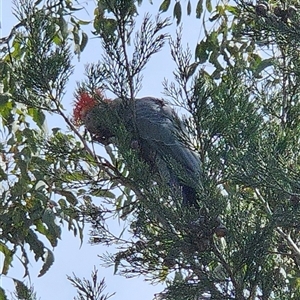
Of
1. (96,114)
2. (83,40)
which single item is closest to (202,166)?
(96,114)

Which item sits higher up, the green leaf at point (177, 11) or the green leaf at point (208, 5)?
the green leaf at point (208, 5)

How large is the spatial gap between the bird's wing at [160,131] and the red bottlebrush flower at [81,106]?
0.19 metres

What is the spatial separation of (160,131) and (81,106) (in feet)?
1.12

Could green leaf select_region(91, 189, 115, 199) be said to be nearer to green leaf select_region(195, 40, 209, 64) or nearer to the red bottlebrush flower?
the red bottlebrush flower

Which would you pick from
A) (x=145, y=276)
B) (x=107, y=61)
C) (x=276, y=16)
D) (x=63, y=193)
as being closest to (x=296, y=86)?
Answer: (x=276, y=16)

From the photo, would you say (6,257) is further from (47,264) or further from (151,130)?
(151,130)

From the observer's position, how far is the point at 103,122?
88.0 inches

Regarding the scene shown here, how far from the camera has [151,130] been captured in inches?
106

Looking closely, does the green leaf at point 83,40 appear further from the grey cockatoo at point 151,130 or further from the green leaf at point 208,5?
the green leaf at point 208,5

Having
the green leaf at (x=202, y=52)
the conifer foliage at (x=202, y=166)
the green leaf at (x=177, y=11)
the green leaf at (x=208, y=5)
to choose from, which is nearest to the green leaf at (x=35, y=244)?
the conifer foliage at (x=202, y=166)

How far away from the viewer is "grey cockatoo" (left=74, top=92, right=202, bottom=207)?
2.12m

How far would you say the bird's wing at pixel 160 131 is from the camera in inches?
99.5

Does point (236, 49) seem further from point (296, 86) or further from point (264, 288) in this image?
point (264, 288)

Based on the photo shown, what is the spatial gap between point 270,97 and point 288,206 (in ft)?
1.27
